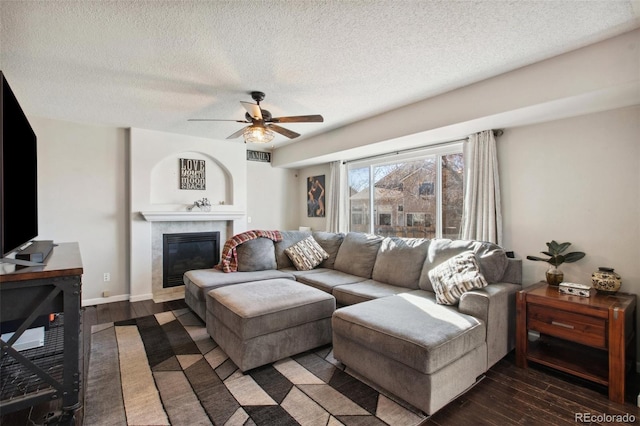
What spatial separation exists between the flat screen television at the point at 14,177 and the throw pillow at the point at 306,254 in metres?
2.67

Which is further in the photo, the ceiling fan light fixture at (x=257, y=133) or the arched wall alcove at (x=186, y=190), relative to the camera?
the arched wall alcove at (x=186, y=190)

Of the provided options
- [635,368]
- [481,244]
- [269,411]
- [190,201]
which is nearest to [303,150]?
[190,201]

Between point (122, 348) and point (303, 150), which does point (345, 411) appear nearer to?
point (122, 348)

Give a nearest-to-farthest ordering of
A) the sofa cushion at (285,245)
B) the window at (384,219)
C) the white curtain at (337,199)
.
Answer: the sofa cushion at (285,245)
the window at (384,219)
the white curtain at (337,199)

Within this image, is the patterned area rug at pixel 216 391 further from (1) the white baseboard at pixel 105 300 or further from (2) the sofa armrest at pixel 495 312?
(1) the white baseboard at pixel 105 300

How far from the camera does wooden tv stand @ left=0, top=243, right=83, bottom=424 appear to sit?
59.6 inches

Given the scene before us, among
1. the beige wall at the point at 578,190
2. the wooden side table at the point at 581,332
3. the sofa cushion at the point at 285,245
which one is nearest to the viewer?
the wooden side table at the point at 581,332

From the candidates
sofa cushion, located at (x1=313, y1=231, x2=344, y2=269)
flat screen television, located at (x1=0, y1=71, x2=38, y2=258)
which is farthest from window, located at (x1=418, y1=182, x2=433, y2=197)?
flat screen television, located at (x1=0, y1=71, x2=38, y2=258)

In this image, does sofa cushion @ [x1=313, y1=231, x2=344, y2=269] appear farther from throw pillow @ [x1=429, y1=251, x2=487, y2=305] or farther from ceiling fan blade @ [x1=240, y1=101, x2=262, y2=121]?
ceiling fan blade @ [x1=240, y1=101, x2=262, y2=121]

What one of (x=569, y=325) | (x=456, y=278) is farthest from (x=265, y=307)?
(x=569, y=325)

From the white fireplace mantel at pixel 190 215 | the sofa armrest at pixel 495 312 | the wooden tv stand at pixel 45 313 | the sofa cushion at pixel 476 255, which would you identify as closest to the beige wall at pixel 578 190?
the sofa cushion at pixel 476 255

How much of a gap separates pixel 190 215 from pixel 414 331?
3.84 metres

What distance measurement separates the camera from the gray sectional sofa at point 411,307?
6.21ft

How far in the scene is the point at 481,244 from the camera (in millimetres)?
2883
